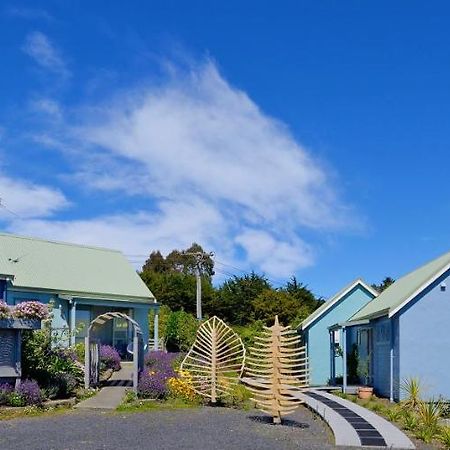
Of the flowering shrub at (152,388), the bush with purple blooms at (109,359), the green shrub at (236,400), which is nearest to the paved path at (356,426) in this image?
the green shrub at (236,400)

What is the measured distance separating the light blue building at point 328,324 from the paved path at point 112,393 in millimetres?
8131

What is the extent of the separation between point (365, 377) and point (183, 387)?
9.59 m

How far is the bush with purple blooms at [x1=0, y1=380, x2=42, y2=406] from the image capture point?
17375 mm

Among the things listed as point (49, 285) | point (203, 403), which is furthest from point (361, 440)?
point (49, 285)

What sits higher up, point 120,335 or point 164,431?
point 120,335

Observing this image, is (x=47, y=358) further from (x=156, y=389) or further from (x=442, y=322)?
(x=442, y=322)

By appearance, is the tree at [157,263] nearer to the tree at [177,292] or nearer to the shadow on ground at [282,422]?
the tree at [177,292]

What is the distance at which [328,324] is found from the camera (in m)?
30.4

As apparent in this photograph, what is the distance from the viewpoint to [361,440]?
1355cm

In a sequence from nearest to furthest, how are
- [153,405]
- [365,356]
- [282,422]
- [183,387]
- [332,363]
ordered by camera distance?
[282,422] → [153,405] → [183,387] → [365,356] → [332,363]

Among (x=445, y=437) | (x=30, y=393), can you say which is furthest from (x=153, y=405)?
(x=445, y=437)

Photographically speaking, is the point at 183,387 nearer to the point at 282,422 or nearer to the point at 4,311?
the point at 282,422

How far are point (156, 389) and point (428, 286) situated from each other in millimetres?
9135

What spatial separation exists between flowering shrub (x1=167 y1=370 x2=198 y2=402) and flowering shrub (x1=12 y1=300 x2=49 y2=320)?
165 inches
